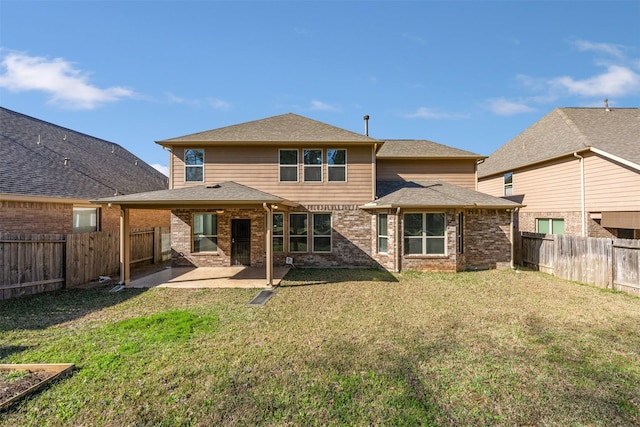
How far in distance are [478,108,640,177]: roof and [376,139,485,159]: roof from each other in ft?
10.5

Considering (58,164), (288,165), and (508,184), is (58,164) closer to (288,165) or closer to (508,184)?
(288,165)

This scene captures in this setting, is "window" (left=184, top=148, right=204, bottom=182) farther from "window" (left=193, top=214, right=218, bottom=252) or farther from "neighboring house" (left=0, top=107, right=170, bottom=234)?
"neighboring house" (left=0, top=107, right=170, bottom=234)

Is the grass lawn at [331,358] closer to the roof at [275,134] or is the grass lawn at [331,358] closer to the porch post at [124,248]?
the porch post at [124,248]

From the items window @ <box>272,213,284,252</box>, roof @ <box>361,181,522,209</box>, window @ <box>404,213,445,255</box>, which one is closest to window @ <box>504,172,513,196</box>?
roof @ <box>361,181,522,209</box>

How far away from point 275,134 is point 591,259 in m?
11.3

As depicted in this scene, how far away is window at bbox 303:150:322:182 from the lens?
11789 mm

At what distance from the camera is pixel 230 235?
1163 cm

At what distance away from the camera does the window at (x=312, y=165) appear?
1179 centimetres

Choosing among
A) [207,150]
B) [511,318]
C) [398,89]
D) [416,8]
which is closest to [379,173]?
[398,89]

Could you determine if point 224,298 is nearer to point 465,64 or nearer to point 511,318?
point 511,318

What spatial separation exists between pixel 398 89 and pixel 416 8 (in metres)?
4.28

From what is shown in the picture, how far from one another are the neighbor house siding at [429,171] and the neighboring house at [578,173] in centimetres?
302

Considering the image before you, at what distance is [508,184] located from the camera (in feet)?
51.7

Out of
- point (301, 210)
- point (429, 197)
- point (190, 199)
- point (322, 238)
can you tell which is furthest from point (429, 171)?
point (190, 199)
